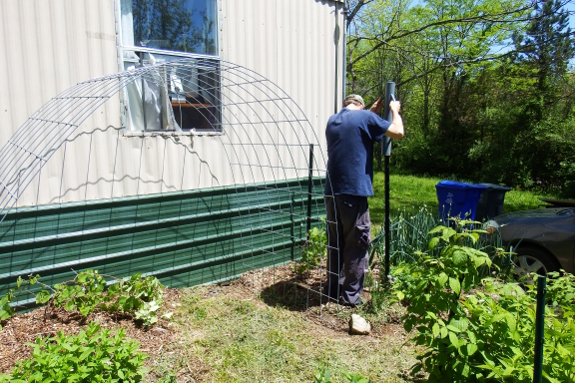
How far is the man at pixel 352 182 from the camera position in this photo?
3846mm

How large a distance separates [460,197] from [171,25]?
477 cm

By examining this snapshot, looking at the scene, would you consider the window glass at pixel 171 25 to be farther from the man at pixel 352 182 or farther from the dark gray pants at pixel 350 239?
the dark gray pants at pixel 350 239

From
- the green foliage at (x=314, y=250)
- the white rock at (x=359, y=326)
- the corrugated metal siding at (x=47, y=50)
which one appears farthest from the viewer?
the green foliage at (x=314, y=250)

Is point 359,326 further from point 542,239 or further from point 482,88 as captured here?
point 482,88

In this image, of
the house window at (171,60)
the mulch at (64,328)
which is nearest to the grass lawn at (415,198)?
the house window at (171,60)

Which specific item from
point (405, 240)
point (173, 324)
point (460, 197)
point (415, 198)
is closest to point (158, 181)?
point (173, 324)

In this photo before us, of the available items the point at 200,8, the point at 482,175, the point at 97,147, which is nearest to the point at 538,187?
the point at 482,175

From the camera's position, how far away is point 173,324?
12.0ft

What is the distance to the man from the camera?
3.85 m

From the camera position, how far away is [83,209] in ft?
12.5

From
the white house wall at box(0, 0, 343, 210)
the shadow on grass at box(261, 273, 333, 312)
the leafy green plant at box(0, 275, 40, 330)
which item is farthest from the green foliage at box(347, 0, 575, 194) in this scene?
the leafy green plant at box(0, 275, 40, 330)

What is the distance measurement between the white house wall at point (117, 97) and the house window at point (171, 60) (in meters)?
0.14

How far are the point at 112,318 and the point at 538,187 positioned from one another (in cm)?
1319

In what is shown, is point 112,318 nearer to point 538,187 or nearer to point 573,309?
point 573,309
